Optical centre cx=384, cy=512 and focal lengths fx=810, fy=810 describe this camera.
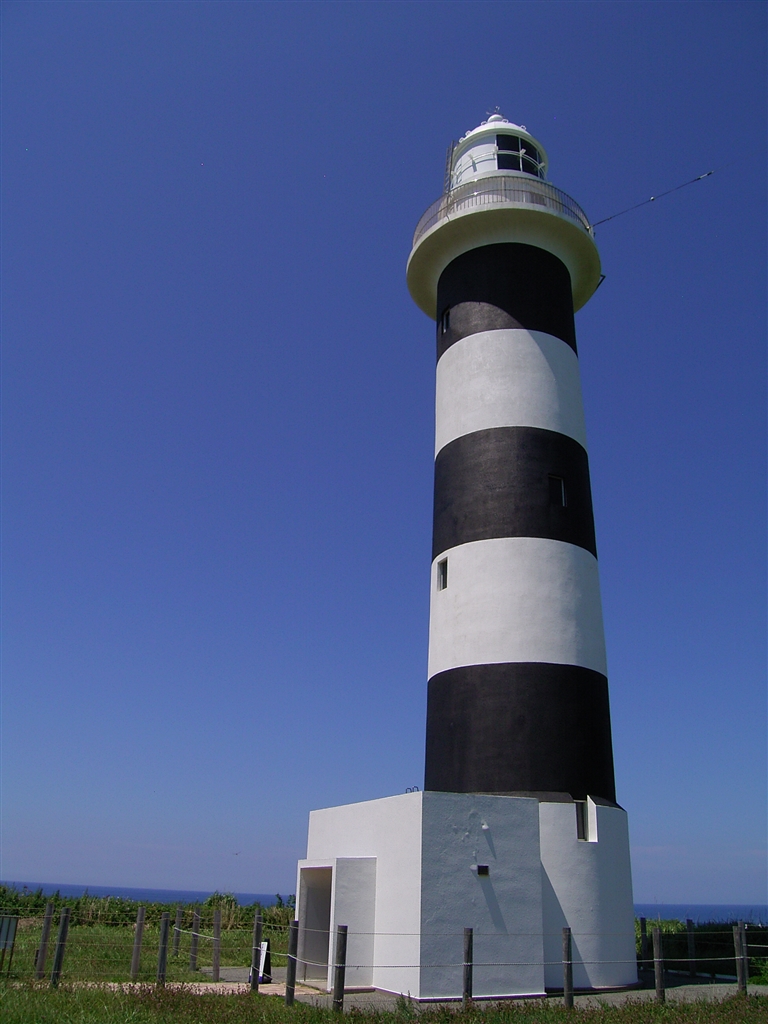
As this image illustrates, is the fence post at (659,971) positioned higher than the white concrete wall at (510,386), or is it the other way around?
the white concrete wall at (510,386)

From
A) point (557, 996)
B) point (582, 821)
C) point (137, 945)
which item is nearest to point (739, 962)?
point (582, 821)

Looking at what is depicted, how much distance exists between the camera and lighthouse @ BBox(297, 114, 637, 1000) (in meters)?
10.9

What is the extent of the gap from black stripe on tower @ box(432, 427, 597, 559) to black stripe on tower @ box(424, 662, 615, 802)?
243 cm

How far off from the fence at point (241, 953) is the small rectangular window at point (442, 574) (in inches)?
232

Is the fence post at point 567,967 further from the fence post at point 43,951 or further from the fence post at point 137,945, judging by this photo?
the fence post at point 43,951

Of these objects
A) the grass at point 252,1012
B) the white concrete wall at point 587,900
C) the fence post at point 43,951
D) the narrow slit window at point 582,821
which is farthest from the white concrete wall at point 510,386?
the fence post at point 43,951

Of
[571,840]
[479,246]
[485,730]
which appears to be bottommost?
[571,840]

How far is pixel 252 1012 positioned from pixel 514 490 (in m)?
8.83

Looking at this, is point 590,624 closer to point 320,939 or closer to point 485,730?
point 485,730

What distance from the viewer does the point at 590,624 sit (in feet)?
45.6

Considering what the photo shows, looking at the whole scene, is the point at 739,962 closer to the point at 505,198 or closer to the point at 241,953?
the point at 241,953

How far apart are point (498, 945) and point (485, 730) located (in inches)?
123

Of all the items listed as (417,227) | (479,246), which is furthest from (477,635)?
(417,227)

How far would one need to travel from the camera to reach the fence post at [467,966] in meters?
9.63
